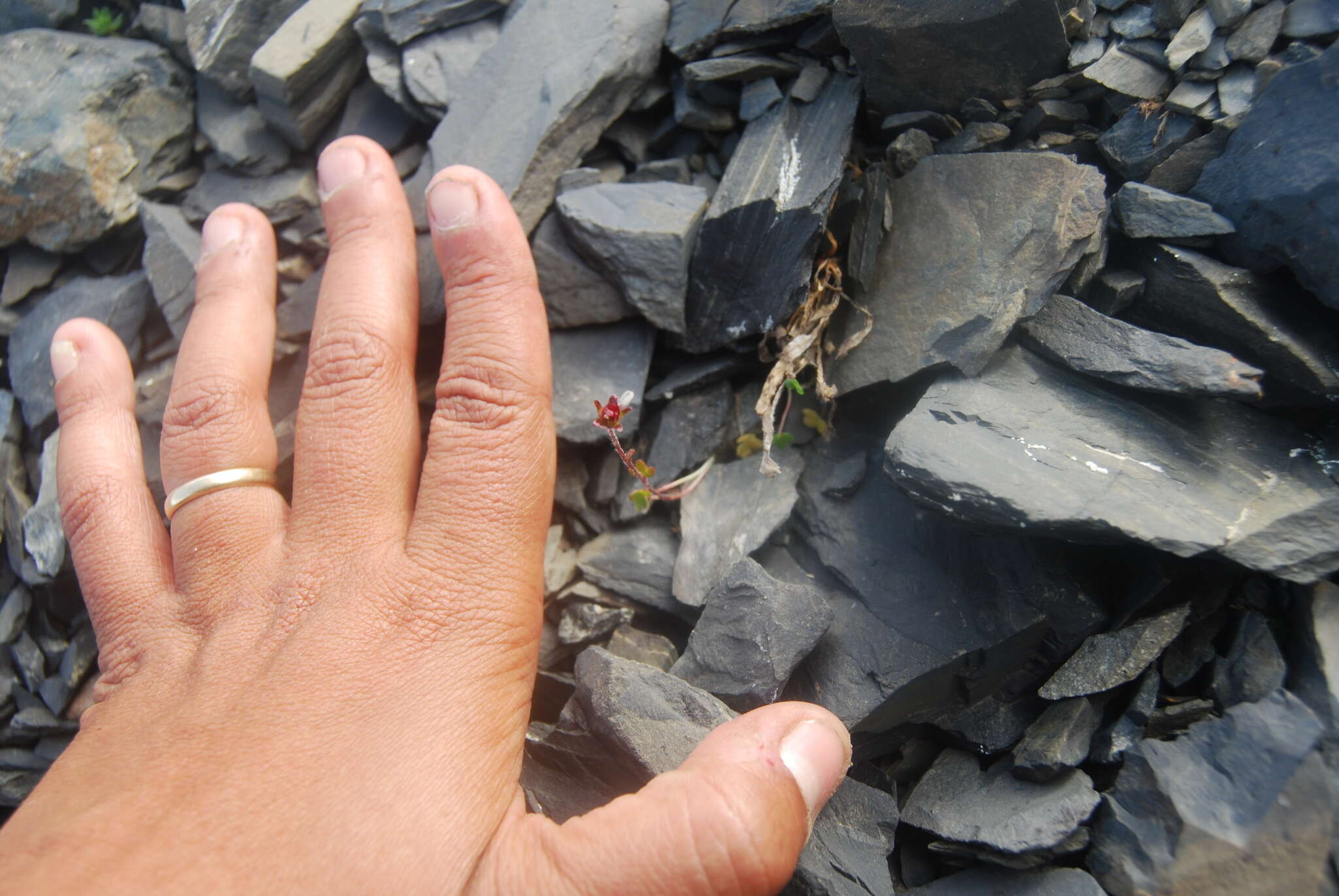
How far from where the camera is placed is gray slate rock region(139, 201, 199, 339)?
2.52 metres

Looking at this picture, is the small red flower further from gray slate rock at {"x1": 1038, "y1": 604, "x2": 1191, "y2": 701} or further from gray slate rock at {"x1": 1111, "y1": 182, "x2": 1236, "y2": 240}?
gray slate rock at {"x1": 1111, "y1": 182, "x2": 1236, "y2": 240}

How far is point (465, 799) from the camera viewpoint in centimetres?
152

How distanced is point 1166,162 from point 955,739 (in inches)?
59.7

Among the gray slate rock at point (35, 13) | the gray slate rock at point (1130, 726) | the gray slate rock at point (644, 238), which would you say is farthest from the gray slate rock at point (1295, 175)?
the gray slate rock at point (35, 13)

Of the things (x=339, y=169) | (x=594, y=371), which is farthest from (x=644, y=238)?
(x=339, y=169)

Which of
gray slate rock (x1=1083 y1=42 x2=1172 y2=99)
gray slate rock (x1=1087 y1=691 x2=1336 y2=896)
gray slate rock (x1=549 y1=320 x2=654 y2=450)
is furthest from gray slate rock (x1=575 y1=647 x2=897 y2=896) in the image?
gray slate rock (x1=1083 y1=42 x2=1172 y2=99)

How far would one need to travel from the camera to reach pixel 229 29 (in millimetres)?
2537

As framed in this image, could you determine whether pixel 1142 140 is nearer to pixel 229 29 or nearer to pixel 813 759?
pixel 813 759

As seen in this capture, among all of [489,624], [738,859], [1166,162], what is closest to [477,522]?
[489,624]

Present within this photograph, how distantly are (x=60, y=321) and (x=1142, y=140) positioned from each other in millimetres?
3373

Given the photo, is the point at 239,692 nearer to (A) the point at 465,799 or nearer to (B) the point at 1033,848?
(A) the point at 465,799

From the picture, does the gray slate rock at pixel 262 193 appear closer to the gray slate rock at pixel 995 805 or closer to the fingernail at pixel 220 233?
the fingernail at pixel 220 233

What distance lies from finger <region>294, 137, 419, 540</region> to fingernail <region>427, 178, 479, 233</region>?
227 mm

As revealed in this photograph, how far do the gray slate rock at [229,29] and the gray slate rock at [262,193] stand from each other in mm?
353
